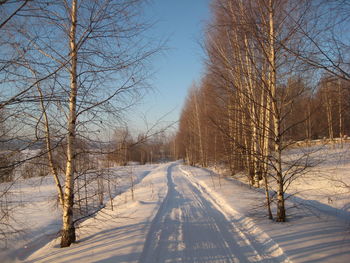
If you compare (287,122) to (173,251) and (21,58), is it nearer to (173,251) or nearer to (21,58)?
(173,251)

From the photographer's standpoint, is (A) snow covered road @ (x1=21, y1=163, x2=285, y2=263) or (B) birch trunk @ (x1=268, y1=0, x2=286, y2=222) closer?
(A) snow covered road @ (x1=21, y1=163, x2=285, y2=263)

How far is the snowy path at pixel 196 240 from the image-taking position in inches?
154

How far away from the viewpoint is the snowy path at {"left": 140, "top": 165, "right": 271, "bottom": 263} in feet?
12.8

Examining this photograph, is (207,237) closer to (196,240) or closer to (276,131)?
(196,240)

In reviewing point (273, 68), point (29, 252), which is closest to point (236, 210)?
point (273, 68)

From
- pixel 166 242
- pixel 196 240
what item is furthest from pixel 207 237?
pixel 166 242

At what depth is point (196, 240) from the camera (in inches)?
185

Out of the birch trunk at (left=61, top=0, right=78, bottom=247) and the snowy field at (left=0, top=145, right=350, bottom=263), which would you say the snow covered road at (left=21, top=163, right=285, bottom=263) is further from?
the birch trunk at (left=61, top=0, right=78, bottom=247)

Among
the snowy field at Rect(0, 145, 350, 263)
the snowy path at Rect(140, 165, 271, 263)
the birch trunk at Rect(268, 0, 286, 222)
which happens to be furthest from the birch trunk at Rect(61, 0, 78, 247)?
the birch trunk at Rect(268, 0, 286, 222)

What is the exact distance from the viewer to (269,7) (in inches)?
196

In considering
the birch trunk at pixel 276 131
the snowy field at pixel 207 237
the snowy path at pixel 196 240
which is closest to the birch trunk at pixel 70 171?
the snowy field at pixel 207 237

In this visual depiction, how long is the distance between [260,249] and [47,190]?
1600 cm

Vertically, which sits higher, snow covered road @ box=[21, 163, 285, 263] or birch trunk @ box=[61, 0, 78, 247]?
birch trunk @ box=[61, 0, 78, 247]

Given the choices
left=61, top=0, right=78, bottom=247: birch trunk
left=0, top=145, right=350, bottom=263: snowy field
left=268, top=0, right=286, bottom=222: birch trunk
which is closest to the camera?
left=0, top=145, right=350, bottom=263: snowy field
